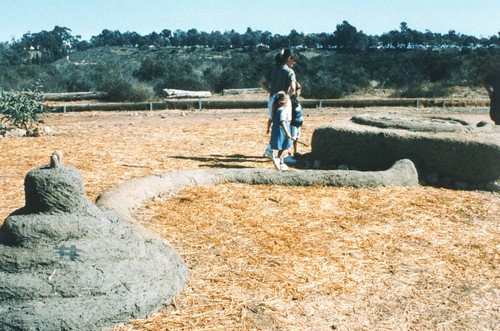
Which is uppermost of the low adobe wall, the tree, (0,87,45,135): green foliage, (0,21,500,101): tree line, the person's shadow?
the tree

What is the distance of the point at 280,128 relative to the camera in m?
7.93

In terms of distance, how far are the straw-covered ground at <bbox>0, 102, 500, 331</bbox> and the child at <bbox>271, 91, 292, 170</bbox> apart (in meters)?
0.85

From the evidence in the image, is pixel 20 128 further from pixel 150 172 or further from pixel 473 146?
pixel 473 146

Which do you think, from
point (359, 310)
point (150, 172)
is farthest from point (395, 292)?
point (150, 172)

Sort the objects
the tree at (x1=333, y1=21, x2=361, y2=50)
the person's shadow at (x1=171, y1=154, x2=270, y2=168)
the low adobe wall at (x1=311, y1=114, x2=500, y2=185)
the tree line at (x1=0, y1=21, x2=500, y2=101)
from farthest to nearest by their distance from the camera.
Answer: the tree at (x1=333, y1=21, x2=361, y2=50), the tree line at (x1=0, y1=21, x2=500, y2=101), the person's shadow at (x1=171, y1=154, x2=270, y2=168), the low adobe wall at (x1=311, y1=114, x2=500, y2=185)

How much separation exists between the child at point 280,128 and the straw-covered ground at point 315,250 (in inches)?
33.6

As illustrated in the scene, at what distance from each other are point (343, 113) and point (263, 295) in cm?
1210

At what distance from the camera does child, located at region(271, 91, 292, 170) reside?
784 cm

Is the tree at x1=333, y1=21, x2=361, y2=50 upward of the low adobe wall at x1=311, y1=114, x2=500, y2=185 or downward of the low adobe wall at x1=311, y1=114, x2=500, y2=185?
upward

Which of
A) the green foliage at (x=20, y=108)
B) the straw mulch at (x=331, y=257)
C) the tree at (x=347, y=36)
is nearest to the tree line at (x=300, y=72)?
the tree at (x=347, y=36)

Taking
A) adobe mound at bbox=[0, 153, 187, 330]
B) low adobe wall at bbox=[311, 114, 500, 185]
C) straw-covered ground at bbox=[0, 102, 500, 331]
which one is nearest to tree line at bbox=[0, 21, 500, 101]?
low adobe wall at bbox=[311, 114, 500, 185]

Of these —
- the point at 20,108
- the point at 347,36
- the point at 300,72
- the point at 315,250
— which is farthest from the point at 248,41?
the point at 315,250

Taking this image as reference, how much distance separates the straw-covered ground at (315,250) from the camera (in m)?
3.66

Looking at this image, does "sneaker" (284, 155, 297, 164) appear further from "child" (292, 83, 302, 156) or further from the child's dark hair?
the child's dark hair
